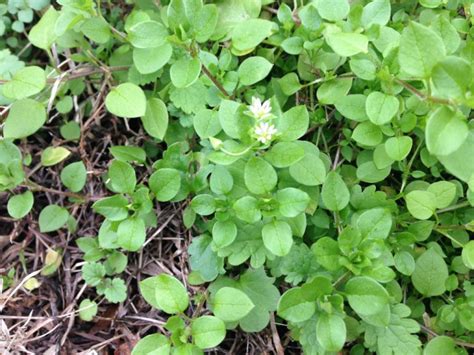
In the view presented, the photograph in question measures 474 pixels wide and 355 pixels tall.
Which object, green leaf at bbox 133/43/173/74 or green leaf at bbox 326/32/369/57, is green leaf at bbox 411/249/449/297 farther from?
green leaf at bbox 133/43/173/74

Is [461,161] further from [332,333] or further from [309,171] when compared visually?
[332,333]

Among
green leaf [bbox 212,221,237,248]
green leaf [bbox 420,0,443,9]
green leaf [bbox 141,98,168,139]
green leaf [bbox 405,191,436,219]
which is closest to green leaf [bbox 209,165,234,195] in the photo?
green leaf [bbox 212,221,237,248]

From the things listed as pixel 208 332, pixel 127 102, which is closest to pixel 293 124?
pixel 127 102

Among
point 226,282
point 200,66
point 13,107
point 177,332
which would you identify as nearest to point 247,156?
point 200,66

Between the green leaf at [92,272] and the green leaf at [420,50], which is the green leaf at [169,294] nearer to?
the green leaf at [92,272]

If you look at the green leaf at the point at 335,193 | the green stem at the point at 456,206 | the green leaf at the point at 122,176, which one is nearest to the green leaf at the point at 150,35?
the green leaf at the point at 122,176
